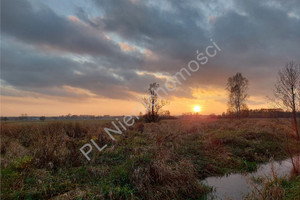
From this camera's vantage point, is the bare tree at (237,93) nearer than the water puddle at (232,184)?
No

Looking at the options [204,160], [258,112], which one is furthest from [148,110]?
[258,112]

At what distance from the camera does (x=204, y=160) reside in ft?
33.4

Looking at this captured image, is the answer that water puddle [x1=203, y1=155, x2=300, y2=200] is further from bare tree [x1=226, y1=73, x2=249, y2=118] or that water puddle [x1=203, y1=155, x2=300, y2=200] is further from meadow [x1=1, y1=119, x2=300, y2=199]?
bare tree [x1=226, y1=73, x2=249, y2=118]

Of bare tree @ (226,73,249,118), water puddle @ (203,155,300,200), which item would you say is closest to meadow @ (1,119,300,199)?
water puddle @ (203,155,300,200)

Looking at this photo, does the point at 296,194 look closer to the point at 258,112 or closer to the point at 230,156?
the point at 230,156

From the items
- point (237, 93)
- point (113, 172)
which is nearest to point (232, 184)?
point (113, 172)

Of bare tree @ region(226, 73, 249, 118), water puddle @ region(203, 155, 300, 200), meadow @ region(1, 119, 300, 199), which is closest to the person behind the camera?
meadow @ region(1, 119, 300, 199)

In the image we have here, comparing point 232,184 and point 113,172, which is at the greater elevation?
point 113,172

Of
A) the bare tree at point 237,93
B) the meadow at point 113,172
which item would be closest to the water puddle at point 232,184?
the meadow at point 113,172

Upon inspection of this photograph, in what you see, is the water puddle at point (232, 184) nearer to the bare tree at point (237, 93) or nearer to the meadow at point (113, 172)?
the meadow at point (113, 172)

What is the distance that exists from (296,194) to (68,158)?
8.37 metres

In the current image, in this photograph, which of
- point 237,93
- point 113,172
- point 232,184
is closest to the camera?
point 113,172

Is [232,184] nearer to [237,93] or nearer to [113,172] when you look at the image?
[113,172]

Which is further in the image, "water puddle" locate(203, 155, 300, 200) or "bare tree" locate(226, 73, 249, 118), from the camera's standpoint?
"bare tree" locate(226, 73, 249, 118)
